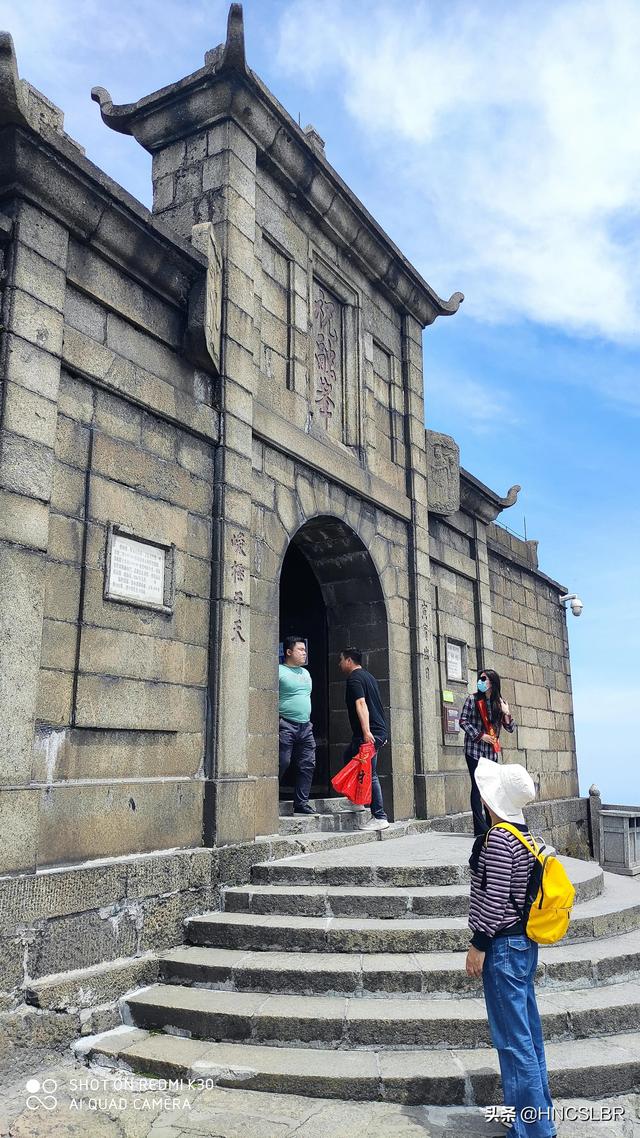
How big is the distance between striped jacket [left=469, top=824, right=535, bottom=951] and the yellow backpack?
23 millimetres

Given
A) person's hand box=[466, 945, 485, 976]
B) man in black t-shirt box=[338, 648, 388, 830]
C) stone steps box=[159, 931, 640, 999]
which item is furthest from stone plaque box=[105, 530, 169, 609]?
person's hand box=[466, 945, 485, 976]

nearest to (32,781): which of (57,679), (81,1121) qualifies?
(57,679)

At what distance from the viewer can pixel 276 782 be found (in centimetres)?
655

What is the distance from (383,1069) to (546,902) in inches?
51.9

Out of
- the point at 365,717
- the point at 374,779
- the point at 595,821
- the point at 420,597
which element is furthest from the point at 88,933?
the point at 595,821

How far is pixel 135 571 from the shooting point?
217 inches

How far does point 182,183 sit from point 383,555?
13.3 feet

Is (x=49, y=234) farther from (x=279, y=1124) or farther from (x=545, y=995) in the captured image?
(x=545, y=995)

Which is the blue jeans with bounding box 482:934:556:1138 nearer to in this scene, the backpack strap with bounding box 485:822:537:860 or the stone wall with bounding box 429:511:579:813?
the backpack strap with bounding box 485:822:537:860

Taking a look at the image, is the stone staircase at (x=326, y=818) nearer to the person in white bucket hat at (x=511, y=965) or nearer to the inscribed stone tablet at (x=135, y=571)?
the inscribed stone tablet at (x=135, y=571)

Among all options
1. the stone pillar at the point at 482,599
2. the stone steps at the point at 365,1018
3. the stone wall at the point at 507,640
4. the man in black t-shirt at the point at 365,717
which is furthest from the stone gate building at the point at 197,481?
the stone pillar at the point at 482,599

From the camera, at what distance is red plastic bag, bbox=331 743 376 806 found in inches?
289

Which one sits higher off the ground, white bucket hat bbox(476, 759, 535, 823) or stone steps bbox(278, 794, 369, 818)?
white bucket hat bbox(476, 759, 535, 823)

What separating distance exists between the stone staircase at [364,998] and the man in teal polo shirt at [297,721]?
153 centimetres
